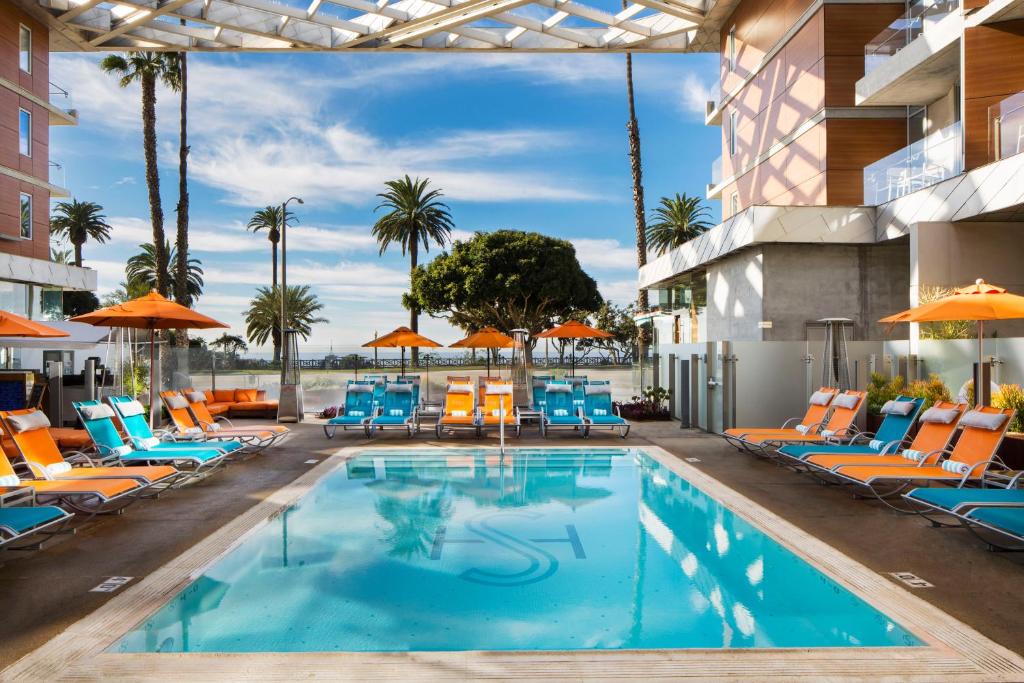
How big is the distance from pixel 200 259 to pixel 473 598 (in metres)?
50.2

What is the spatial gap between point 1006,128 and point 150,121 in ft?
84.7

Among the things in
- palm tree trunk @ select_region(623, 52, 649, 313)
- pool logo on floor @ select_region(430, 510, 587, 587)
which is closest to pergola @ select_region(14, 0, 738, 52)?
palm tree trunk @ select_region(623, 52, 649, 313)

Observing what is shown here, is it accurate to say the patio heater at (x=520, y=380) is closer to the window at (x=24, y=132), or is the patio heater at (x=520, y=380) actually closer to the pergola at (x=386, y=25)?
the pergola at (x=386, y=25)

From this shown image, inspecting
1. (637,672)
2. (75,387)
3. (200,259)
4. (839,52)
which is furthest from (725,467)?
(200,259)

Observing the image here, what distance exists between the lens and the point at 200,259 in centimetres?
4984

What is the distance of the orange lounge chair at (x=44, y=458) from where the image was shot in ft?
24.9

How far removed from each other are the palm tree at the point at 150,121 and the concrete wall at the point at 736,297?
1907 centimetres

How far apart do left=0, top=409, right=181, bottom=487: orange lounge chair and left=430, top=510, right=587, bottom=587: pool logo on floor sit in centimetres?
344

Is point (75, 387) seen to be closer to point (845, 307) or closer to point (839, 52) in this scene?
point (845, 307)

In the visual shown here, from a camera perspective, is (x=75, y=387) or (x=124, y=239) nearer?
(x=75, y=387)

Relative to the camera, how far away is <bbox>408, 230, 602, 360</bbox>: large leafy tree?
31.8 metres

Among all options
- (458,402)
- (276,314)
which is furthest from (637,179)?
(276,314)

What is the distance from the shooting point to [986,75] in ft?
41.6

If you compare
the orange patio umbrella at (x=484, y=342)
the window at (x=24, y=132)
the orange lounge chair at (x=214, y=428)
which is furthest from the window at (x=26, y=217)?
the orange patio umbrella at (x=484, y=342)
